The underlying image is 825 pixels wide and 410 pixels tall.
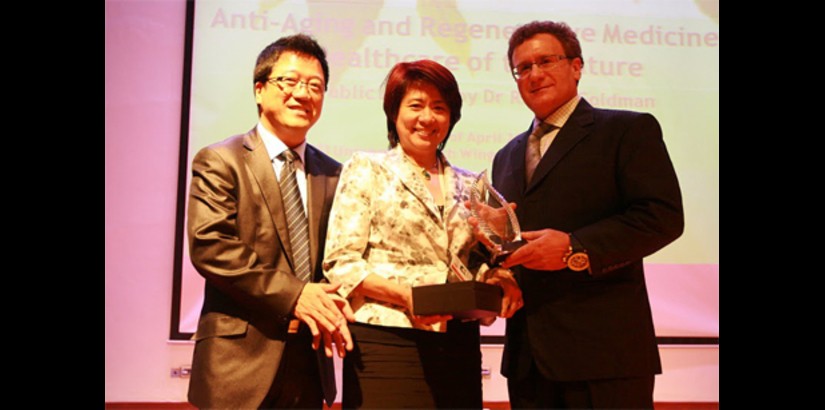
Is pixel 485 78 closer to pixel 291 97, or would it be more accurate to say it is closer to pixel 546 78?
pixel 546 78

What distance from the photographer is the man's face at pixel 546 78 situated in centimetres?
264

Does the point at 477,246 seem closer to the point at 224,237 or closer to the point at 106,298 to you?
the point at 224,237

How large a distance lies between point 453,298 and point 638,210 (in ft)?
2.31

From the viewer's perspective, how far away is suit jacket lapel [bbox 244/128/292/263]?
2.42 meters

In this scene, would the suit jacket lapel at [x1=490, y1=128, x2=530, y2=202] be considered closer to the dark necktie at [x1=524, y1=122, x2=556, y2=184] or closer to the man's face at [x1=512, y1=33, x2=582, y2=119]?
the dark necktie at [x1=524, y1=122, x2=556, y2=184]

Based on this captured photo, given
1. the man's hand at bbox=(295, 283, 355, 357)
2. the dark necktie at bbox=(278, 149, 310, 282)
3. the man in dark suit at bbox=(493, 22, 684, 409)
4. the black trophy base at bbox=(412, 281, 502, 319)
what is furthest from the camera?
the dark necktie at bbox=(278, 149, 310, 282)

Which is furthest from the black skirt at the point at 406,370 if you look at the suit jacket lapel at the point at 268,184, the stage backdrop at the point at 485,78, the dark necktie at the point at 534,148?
the stage backdrop at the point at 485,78

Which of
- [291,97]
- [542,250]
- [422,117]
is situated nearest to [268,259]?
[291,97]

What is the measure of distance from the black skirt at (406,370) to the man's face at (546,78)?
87 cm

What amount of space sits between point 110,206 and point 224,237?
2322 mm

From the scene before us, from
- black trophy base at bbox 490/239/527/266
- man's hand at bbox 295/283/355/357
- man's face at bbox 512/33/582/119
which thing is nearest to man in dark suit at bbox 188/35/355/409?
man's hand at bbox 295/283/355/357

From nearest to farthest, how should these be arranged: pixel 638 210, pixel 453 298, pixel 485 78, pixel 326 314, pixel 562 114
→ pixel 453 298 → pixel 326 314 → pixel 638 210 → pixel 562 114 → pixel 485 78

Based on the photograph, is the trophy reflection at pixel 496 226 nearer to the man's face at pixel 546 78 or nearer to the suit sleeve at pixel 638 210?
the suit sleeve at pixel 638 210

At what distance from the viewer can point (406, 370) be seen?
2.23m
